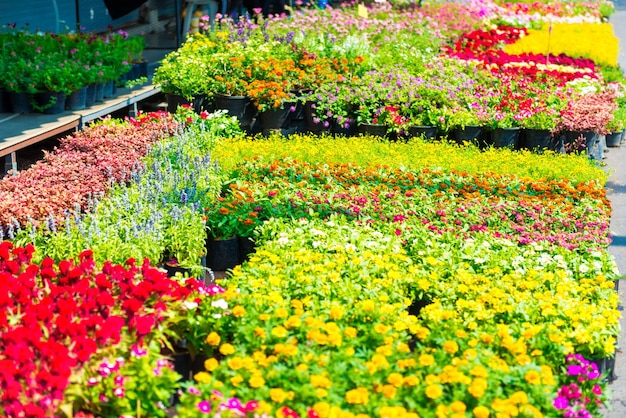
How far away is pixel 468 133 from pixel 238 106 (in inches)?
101

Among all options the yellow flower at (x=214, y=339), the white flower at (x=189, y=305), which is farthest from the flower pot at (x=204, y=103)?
the yellow flower at (x=214, y=339)

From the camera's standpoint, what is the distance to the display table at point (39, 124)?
310 inches

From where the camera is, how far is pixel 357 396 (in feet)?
10.7

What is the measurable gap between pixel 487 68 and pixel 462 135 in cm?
306

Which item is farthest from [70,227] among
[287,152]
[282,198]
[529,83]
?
[529,83]

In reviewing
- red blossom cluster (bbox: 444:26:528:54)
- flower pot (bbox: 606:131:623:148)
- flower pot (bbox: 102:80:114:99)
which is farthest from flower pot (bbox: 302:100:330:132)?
red blossom cluster (bbox: 444:26:528:54)

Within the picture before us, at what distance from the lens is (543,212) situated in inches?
252

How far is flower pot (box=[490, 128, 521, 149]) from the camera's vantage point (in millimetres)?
9375

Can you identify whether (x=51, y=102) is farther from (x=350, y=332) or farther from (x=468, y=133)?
(x=350, y=332)

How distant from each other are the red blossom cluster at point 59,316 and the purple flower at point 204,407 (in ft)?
1.67

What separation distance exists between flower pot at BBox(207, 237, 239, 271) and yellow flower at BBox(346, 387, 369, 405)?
9.36 feet

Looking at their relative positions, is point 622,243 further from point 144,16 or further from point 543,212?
point 144,16

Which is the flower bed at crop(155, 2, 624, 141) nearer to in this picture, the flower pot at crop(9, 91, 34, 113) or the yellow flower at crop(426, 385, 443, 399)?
the flower pot at crop(9, 91, 34, 113)

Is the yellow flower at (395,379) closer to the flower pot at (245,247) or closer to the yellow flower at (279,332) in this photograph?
the yellow flower at (279,332)
